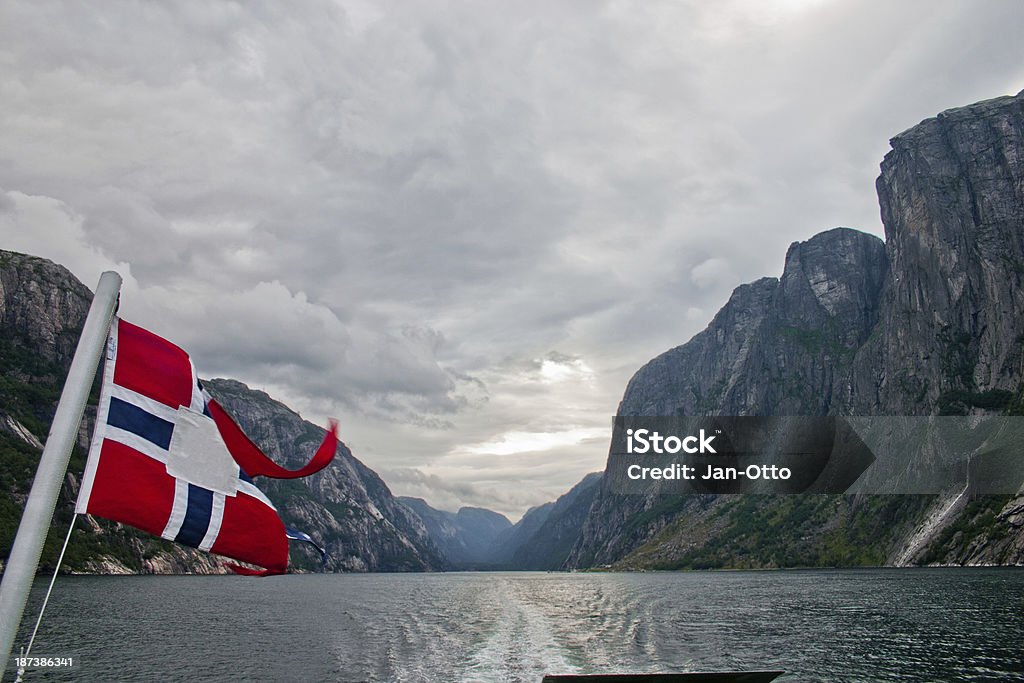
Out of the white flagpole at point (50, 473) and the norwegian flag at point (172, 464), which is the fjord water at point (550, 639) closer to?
the norwegian flag at point (172, 464)

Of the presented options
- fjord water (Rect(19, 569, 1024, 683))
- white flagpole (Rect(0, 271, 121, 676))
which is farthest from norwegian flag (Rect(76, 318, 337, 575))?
fjord water (Rect(19, 569, 1024, 683))

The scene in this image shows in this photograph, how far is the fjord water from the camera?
183 feet

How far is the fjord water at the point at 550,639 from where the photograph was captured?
55750 mm

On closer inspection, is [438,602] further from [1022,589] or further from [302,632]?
[1022,589]

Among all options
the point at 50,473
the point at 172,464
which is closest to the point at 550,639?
the point at 172,464

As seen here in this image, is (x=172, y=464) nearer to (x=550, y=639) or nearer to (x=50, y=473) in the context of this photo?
(x=50, y=473)

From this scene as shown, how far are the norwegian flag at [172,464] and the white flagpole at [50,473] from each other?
5.64ft

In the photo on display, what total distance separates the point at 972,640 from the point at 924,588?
82.7 meters

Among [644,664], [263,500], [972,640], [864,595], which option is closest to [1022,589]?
[864,595]

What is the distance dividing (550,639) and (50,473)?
79.0 metres

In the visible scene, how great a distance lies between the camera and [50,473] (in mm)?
7613

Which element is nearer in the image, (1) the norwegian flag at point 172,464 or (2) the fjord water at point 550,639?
(1) the norwegian flag at point 172,464

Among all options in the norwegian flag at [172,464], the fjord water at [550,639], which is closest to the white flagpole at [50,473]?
the norwegian flag at [172,464]

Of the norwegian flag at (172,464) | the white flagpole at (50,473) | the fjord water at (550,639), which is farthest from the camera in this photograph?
the fjord water at (550,639)
